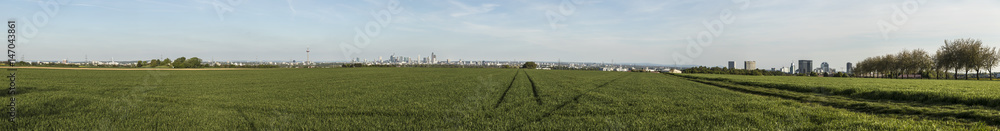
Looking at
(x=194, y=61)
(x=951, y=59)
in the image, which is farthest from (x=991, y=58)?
(x=194, y=61)

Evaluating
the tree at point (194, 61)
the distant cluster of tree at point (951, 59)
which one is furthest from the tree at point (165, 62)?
the distant cluster of tree at point (951, 59)

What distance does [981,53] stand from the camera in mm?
51719

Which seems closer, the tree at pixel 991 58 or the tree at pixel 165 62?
the tree at pixel 991 58

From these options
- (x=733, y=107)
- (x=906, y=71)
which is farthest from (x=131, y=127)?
(x=906, y=71)

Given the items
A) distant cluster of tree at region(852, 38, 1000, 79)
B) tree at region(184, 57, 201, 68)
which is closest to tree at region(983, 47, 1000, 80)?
distant cluster of tree at region(852, 38, 1000, 79)

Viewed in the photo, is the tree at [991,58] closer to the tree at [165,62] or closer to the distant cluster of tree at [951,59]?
the distant cluster of tree at [951,59]

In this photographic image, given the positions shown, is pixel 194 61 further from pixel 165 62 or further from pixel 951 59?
pixel 951 59

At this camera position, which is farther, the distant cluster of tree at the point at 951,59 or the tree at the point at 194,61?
the tree at the point at 194,61

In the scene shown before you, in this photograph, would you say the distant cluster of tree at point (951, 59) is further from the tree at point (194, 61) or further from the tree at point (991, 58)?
the tree at point (194, 61)

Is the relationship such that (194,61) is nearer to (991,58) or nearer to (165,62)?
(165,62)

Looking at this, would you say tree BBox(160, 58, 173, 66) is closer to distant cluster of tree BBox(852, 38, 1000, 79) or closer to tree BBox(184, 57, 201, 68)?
tree BBox(184, 57, 201, 68)

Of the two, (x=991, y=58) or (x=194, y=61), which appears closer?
(x=991, y=58)

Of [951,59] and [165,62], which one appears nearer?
[951,59]

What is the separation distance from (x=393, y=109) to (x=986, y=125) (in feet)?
43.6
